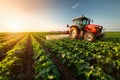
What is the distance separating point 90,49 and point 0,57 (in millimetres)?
5843

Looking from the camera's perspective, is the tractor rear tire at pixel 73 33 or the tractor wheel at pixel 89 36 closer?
the tractor wheel at pixel 89 36

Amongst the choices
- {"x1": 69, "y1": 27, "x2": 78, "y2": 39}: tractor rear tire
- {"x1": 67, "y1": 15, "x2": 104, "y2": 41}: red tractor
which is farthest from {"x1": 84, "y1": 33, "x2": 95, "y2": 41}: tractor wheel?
{"x1": 69, "y1": 27, "x2": 78, "y2": 39}: tractor rear tire

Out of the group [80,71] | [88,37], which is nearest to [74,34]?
[88,37]

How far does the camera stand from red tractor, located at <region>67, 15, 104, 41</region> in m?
14.4

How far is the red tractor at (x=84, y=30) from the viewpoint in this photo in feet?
47.2

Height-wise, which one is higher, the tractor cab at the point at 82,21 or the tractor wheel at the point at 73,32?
the tractor cab at the point at 82,21

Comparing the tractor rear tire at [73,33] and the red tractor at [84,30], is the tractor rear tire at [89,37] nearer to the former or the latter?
the red tractor at [84,30]

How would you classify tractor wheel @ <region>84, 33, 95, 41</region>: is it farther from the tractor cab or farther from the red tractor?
the tractor cab

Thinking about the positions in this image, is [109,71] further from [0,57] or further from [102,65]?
[0,57]

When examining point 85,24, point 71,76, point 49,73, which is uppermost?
point 85,24

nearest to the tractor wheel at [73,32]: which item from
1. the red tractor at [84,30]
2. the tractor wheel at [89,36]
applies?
the red tractor at [84,30]

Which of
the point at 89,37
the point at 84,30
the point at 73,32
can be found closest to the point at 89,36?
the point at 89,37

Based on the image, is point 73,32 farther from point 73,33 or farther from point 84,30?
point 84,30

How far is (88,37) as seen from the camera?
1452cm
